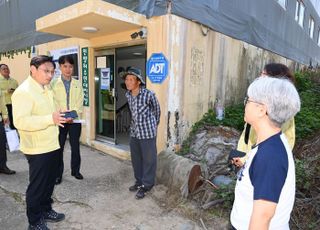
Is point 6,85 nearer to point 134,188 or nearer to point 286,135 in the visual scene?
point 134,188

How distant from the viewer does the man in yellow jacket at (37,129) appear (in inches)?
94.7

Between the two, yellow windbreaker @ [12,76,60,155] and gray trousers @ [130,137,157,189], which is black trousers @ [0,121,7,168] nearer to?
yellow windbreaker @ [12,76,60,155]

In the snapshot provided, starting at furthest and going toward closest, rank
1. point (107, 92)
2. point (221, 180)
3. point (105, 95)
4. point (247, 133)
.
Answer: point (105, 95) < point (107, 92) < point (221, 180) < point (247, 133)

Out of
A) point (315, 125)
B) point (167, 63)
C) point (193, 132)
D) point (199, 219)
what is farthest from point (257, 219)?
point (315, 125)

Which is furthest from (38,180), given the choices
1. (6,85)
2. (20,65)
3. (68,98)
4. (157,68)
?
(20,65)

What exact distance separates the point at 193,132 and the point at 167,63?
1.50m

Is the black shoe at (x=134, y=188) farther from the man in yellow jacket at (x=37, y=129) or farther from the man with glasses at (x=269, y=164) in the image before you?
the man with glasses at (x=269, y=164)

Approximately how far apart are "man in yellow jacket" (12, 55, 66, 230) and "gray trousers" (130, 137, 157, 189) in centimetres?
122

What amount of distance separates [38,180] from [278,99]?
2.24m

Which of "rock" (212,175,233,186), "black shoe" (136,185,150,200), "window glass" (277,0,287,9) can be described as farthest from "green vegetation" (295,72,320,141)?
"black shoe" (136,185,150,200)

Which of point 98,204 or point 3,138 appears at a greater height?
point 3,138

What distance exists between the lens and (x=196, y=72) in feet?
16.5

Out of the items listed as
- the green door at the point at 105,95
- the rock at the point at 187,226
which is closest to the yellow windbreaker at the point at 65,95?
the green door at the point at 105,95

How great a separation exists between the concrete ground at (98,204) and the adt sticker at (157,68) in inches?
65.1
